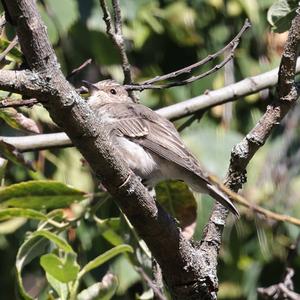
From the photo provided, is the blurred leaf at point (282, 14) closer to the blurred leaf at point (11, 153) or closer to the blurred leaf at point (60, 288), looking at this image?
the blurred leaf at point (11, 153)

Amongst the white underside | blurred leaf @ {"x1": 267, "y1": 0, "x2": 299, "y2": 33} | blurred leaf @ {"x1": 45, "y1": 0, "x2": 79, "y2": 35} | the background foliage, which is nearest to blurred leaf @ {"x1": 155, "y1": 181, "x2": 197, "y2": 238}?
Answer: the background foliage

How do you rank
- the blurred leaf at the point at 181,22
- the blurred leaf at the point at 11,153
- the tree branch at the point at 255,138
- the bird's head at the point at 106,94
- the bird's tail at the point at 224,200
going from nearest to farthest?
the tree branch at the point at 255,138 < the bird's tail at the point at 224,200 < the blurred leaf at the point at 11,153 < the bird's head at the point at 106,94 < the blurred leaf at the point at 181,22

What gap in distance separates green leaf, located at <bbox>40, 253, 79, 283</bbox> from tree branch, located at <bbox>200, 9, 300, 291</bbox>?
1.67 ft

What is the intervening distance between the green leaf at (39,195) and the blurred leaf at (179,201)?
0.34 meters

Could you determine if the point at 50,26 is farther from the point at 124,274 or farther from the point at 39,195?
the point at 124,274

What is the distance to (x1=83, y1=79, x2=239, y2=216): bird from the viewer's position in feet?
11.5

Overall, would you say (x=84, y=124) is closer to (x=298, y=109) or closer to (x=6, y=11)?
(x=6, y=11)

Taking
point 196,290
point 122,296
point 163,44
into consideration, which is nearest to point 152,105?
point 163,44

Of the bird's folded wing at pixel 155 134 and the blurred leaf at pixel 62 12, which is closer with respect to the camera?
the bird's folded wing at pixel 155 134

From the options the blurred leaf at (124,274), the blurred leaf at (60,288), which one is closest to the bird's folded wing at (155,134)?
the blurred leaf at (60,288)

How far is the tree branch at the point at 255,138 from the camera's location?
280 cm

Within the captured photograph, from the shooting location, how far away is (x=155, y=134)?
371 centimetres

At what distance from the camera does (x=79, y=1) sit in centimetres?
430

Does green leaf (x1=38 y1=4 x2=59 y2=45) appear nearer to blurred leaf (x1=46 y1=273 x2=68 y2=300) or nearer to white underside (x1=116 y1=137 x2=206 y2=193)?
white underside (x1=116 y1=137 x2=206 y2=193)
